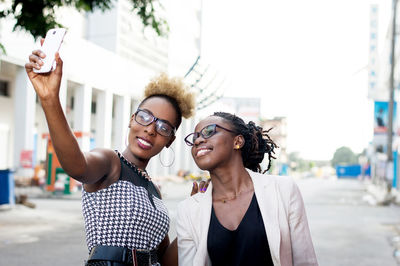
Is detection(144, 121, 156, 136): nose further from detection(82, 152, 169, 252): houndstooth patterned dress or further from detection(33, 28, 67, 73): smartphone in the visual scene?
detection(33, 28, 67, 73): smartphone

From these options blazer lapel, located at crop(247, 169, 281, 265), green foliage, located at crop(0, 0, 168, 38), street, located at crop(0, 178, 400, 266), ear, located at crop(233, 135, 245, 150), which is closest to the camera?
blazer lapel, located at crop(247, 169, 281, 265)

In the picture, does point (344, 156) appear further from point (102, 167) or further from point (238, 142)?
point (102, 167)

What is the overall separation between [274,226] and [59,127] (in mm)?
1293

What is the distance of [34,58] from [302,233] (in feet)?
5.62

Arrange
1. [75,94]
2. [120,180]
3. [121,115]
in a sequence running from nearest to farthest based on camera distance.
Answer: [120,180], [75,94], [121,115]

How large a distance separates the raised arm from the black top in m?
0.82

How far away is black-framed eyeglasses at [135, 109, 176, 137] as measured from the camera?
2906 mm

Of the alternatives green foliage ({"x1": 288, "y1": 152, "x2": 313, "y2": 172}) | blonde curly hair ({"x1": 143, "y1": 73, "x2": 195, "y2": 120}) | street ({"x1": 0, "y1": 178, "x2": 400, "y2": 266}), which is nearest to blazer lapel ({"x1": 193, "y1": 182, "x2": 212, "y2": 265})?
blonde curly hair ({"x1": 143, "y1": 73, "x2": 195, "y2": 120})

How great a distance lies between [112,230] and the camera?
248 centimetres

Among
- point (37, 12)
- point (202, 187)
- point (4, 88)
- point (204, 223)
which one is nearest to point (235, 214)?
point (204, 223)

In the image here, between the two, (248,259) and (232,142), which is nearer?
(248,259)

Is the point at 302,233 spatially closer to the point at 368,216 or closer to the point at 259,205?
the point at 259,205

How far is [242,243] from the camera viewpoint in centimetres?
273

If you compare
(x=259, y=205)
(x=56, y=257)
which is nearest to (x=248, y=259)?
(x=259, y=205)
